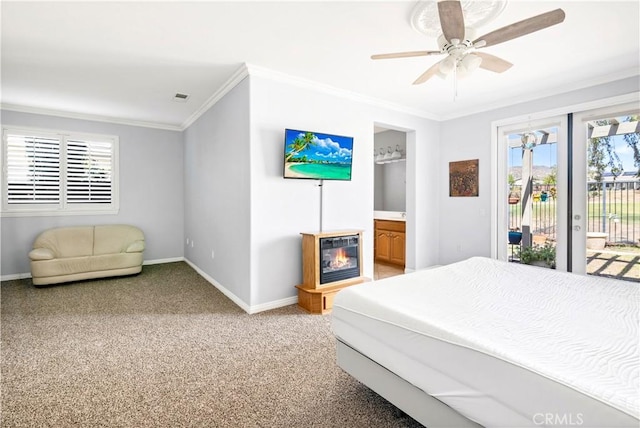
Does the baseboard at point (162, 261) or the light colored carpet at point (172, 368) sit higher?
the baseboard at point (162, 261)

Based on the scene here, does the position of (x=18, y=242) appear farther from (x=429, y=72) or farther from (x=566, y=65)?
(x=566, y=65)

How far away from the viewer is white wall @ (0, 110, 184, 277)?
491 cm

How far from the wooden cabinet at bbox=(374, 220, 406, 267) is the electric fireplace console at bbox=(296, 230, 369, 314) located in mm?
1912

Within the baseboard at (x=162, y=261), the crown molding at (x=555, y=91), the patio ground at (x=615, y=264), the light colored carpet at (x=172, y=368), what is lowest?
the light colored carpet at (x=172, y=368)

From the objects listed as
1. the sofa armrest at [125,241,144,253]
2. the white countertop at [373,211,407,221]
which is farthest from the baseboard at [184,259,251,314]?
the white countertop at [373,211,407,221]

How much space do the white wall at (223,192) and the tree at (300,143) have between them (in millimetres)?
478

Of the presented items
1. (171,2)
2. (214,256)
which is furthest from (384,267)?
(171,2)

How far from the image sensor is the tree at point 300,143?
3.55 meters

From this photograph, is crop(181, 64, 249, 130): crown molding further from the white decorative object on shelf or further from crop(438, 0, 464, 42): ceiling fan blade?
the white decorative object on shelf

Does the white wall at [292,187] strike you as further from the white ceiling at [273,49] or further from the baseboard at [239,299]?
the white ceiling at [273,49]

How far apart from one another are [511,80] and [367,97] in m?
1.75

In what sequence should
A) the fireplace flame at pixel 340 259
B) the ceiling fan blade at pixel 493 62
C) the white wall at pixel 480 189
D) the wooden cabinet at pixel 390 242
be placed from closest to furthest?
the ceiling fan blade at pixel 493 62 → the fireplace flame at pixel 340 259 → the white wall at pixel 480 189 → the wooden cabinet at pixel 390 242

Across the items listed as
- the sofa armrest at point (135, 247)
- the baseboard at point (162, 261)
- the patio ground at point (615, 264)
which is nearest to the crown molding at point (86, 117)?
the sofa armrest at point (135, 247)

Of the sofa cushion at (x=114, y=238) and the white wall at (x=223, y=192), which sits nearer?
the white wall at (x=223, y=192)
